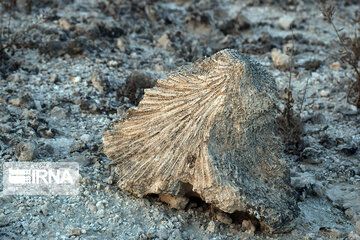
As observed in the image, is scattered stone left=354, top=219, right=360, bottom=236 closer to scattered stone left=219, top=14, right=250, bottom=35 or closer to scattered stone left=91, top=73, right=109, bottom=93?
scattered stone left=91, top=73, right=109, bottom=93

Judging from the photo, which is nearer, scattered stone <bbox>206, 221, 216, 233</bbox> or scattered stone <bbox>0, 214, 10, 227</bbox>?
scattered stone <bbox>0, 214, 10, 227</bbox>

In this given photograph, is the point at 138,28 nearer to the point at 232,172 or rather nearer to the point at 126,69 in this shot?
the point at 126,69

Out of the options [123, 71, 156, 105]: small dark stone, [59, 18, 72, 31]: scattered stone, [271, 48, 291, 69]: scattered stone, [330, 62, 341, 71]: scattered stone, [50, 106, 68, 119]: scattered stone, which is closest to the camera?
[50, 106, 68, 119]: scattered stone

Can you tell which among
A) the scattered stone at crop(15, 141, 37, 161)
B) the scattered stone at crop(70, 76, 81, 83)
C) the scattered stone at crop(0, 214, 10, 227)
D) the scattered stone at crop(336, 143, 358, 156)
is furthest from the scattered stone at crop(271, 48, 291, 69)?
the scattered stone at crop(0, 214, 10, 227)

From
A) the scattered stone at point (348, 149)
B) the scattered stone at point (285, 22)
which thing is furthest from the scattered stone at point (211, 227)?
the scattered stone at point (285, 22)

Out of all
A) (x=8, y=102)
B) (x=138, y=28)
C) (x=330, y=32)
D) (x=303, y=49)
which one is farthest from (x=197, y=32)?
(x=8, y=102)

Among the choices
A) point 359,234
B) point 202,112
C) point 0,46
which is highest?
point 202,112

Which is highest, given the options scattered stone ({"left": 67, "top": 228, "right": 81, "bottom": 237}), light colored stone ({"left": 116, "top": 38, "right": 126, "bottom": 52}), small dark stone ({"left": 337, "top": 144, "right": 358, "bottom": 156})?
light colored stone ({"left": 116, "top": 38, "right": 126, "bottom": 52})

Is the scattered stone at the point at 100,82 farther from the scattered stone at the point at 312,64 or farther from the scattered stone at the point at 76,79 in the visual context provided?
the scattered stone at the point at 312,64
